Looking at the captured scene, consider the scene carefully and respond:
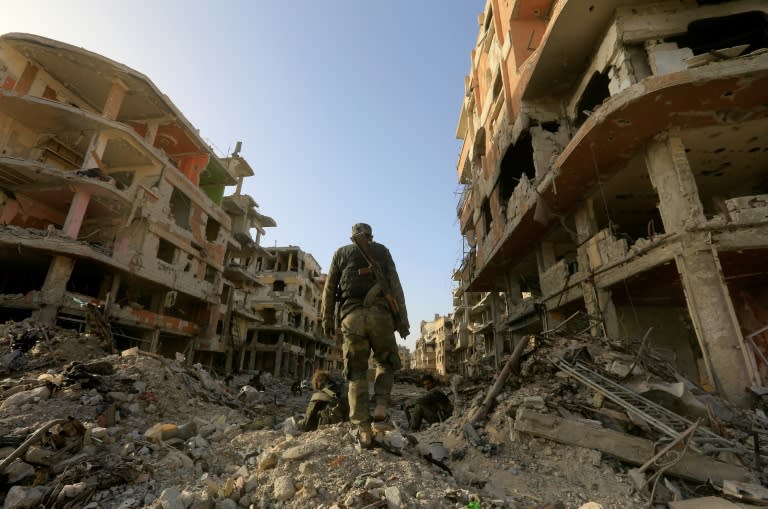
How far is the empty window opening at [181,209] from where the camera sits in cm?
2059

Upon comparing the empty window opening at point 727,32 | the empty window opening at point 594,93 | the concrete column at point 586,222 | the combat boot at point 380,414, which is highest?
the empty window opening at point 594,93

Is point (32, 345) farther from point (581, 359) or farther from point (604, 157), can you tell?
point (604, 157)

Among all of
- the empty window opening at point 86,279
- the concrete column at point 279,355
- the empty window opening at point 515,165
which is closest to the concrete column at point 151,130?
the empty window opening at point 86,279

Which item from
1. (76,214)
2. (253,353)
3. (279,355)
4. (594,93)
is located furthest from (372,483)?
(253,353)

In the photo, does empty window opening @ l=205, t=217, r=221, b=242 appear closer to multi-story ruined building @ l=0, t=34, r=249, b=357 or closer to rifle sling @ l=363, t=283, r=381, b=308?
multi-story ruined building @ l=0, t=34, r=249, b=357

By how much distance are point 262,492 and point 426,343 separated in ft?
205

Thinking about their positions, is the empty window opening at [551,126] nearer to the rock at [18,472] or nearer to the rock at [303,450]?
the rock at [303,450]

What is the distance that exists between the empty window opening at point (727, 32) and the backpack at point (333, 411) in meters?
11.3

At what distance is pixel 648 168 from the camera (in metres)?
8.52

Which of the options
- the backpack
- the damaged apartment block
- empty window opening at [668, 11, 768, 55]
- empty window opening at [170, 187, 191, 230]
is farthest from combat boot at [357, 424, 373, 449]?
empty window opening at [170, 187, 191, 230]

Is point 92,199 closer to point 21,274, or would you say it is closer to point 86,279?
point 86,279

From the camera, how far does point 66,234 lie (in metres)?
14.0

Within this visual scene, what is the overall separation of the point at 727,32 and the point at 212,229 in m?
24.7

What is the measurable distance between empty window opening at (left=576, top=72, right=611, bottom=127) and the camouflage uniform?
10002mm
